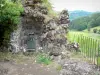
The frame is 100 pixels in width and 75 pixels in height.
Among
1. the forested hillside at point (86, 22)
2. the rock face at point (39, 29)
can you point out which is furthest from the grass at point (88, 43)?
the rock face at point (39, 29)

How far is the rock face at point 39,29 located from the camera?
11828 millimetres

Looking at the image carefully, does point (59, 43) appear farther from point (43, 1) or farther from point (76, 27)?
point (43, 1)

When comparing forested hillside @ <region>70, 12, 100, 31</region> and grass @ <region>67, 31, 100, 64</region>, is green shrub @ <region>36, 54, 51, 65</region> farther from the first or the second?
forested hillside @ <region>70, 12, 100, 31</region>

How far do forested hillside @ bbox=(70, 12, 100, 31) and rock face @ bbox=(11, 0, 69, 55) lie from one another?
427 mm

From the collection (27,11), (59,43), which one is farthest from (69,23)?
(27,11)

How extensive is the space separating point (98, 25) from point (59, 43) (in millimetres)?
2405

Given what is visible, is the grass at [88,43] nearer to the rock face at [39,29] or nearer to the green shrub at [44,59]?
the rock face at [39,29]

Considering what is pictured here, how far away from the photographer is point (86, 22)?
434 inches

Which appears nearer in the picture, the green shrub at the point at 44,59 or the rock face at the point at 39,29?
the green shrub at the point at 44,59

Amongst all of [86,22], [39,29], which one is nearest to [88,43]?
[86,22]

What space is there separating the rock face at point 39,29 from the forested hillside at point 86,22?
43 centimetres

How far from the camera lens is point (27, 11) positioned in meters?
11.8

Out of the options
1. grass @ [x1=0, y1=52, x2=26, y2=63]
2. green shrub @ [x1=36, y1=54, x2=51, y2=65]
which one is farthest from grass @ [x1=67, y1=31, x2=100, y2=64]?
grass @ [x1=0, y1=52, x2=26, y2=63]

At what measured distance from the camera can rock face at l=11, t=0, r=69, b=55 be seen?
11828mm
